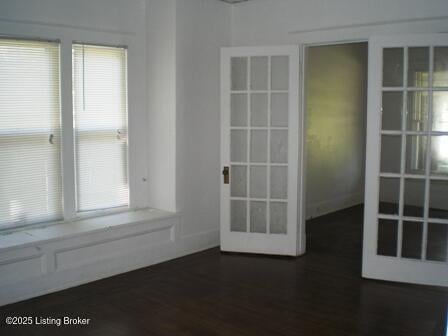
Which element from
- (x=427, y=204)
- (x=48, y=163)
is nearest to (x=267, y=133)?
(x=427, y=204)

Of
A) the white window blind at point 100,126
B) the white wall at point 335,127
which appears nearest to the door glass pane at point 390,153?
the white wall at point 335,127

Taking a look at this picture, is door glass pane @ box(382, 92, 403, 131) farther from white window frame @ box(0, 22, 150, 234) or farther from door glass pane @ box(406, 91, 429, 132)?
white window frame @ box(0, 22, 150, 234)

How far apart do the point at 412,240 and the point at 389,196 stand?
17.3 inches

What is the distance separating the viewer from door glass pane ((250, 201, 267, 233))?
572cm

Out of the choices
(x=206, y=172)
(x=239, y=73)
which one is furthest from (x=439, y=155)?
(x=206, y=172)

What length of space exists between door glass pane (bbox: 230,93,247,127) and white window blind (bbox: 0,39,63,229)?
71.5 inches

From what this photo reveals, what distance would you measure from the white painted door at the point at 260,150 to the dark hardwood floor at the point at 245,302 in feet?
1.02

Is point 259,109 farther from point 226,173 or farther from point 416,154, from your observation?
point 416,154

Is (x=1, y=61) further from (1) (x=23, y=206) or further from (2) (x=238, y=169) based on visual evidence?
(2) (x=238, y=169)

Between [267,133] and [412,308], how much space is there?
2.28m

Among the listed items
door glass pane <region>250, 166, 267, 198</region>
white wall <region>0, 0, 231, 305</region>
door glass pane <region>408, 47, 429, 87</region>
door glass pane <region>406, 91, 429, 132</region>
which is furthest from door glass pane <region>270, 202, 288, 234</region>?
door glass pane <region>408, 47, 429, 87</region>

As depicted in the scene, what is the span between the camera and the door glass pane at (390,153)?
4.75 metres

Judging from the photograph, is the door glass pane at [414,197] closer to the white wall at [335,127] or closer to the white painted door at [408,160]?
the white painted door at [408,160]

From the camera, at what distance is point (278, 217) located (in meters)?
5.69
